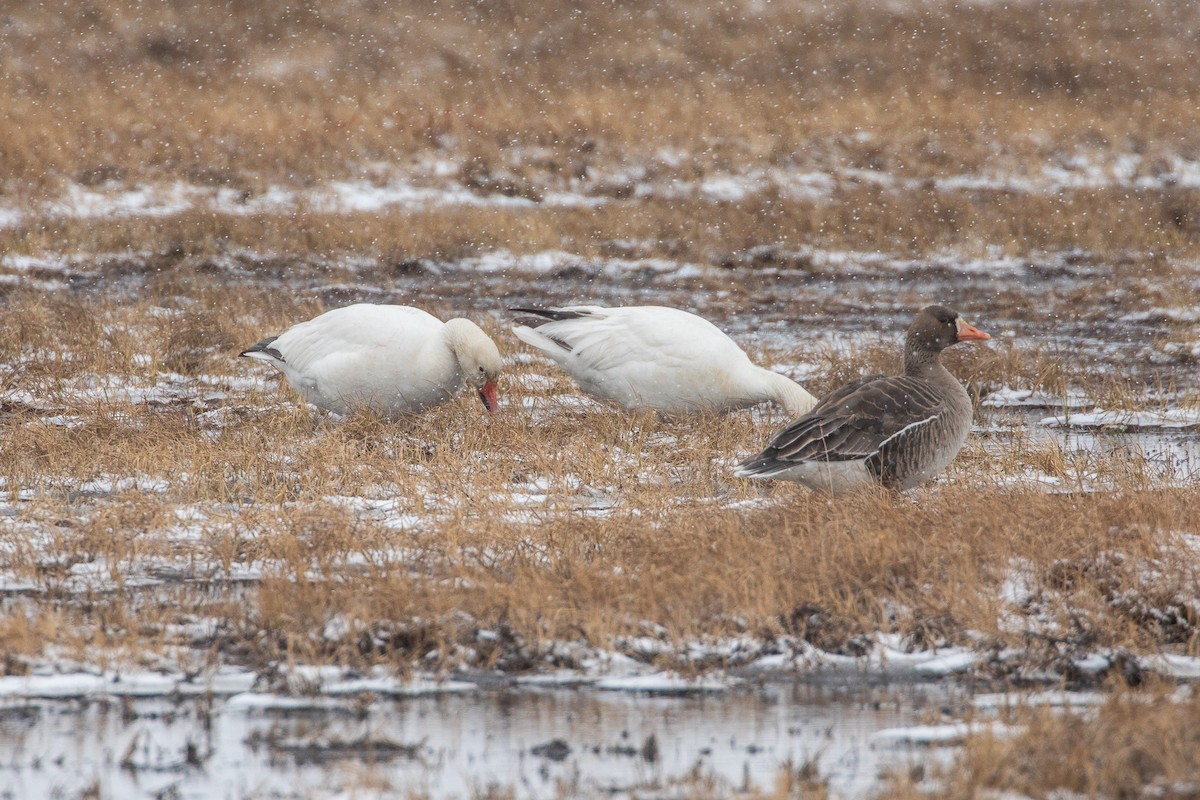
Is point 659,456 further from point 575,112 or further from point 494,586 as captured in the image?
point 575,112

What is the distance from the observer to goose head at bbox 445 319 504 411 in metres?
8.02

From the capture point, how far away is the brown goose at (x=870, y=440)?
647 centimetres

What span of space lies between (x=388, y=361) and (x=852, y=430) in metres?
3.04

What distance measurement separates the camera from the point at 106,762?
3992 millimetres

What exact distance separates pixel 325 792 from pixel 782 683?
1778 millimetres

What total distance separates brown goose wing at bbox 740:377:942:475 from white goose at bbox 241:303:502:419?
2.20 metres

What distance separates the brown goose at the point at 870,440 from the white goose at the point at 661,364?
121cm

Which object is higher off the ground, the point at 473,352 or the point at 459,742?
the point at 473,352

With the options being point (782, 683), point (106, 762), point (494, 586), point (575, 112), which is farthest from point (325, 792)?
point (575, 112)

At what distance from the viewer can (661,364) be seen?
845cm

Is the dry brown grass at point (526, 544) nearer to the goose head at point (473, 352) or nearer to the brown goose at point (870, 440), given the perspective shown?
the brown goose at point (870, 440)

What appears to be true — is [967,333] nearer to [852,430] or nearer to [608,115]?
[852,430]

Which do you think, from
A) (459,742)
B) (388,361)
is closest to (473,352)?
(388,361)

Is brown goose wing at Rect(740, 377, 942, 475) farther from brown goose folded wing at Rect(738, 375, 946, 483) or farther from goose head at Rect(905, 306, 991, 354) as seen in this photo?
goose head at Rect(905, 306, 991, 354)
